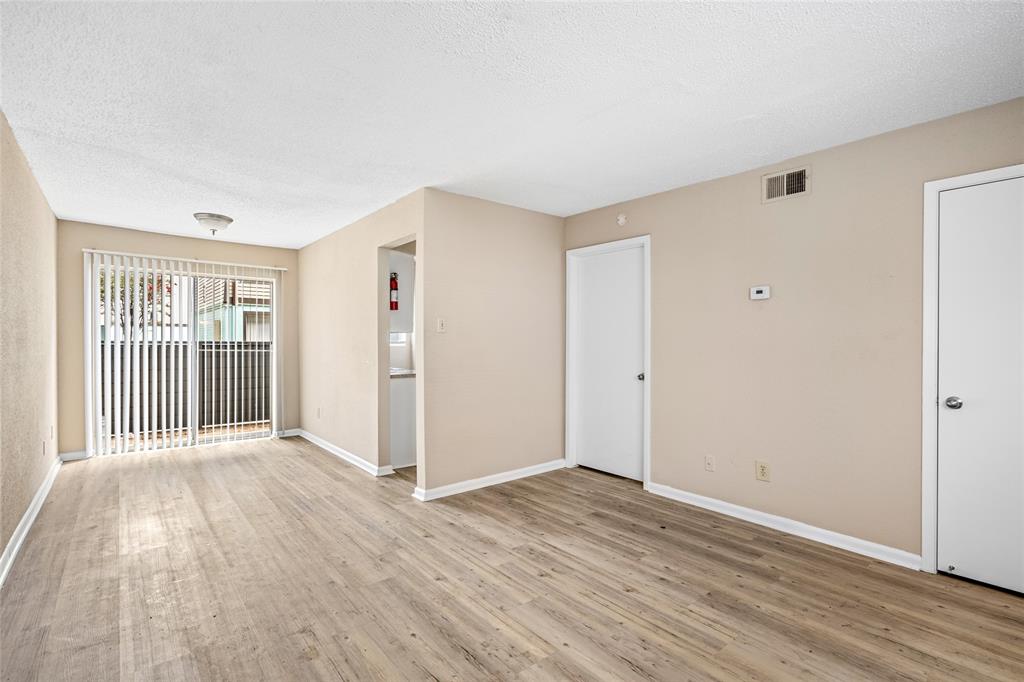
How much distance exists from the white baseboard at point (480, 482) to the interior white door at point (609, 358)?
372 mm

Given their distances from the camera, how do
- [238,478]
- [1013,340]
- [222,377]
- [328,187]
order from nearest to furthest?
[1013,340]
[328,187]
[238,478]
[222,377]

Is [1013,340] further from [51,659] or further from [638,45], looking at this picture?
[51,659]

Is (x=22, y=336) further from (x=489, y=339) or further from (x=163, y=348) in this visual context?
(x=489, y=339)

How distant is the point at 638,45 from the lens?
2088mm

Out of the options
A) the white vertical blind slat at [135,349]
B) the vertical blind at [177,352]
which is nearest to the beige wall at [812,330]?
the vertical blind at [177,352]

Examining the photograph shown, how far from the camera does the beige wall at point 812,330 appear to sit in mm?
2846

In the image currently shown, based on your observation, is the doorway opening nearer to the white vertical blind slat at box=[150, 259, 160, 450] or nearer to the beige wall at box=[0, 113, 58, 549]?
the beige wall at box=[0, 113, 58, 549]

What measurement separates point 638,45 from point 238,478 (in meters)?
4.73

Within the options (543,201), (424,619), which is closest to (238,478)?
(424,619)

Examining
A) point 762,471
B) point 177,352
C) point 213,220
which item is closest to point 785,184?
point 762,471

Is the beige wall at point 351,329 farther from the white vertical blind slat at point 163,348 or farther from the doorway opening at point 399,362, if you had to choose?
the white vertical blind slat at point 163,348

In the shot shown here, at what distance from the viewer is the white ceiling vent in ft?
10.8

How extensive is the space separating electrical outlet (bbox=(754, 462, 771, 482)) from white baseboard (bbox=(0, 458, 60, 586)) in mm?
4537

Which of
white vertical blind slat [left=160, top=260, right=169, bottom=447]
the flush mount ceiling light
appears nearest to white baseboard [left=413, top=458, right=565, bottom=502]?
the flush mount ceiling light
